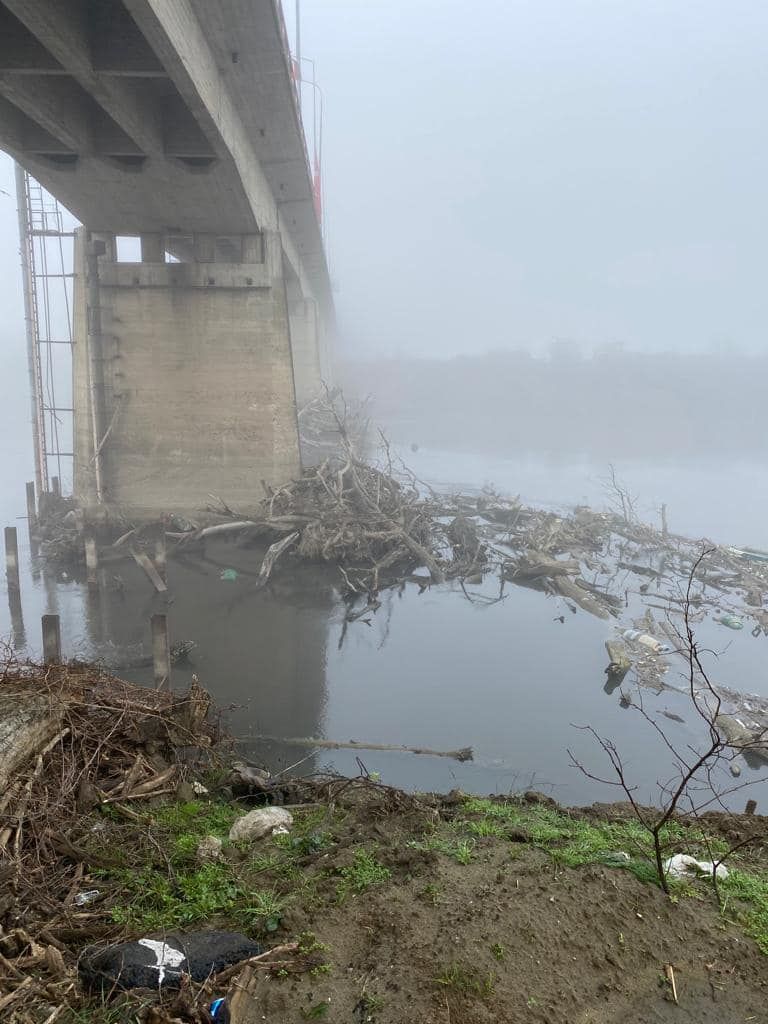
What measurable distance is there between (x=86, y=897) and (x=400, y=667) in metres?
8.77

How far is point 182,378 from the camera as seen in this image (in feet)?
64.5

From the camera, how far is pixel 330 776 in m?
7.43

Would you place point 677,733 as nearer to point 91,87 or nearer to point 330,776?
point 330,776

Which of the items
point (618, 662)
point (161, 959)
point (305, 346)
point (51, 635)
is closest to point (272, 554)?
point (51, 635)

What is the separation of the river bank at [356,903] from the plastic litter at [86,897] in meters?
0.01

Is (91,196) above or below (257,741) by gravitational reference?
above

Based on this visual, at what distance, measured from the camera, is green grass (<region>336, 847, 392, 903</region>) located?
421 cm

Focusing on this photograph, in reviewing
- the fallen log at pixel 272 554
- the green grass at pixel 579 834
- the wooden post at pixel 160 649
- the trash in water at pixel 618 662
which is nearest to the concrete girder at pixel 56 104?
the wooden post at pixel 160 649

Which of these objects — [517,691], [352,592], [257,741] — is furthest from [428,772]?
[352,592]

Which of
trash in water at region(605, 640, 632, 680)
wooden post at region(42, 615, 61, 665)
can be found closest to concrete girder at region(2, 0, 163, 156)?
wooden post at region(42, 615, 61, 665)

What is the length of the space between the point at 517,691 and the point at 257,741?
4811mm

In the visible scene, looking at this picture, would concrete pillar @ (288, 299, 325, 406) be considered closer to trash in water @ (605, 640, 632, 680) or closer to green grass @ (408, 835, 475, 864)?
trash in water @ (605, 640, 632, 680)

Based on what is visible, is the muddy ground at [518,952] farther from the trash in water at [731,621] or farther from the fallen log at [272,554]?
Result: the fallen log at [272,554]

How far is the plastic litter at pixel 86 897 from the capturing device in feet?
12.8
